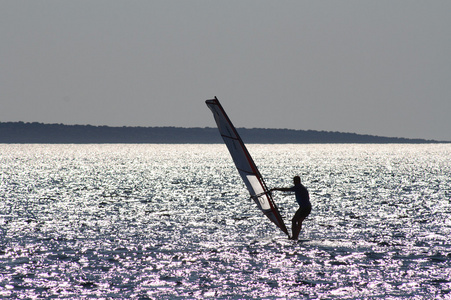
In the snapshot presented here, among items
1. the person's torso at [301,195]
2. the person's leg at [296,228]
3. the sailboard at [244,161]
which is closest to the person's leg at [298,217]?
the person's leg at [296,228]

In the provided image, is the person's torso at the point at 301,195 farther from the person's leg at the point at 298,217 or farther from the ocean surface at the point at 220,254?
the ocean surface at the point at 220,254

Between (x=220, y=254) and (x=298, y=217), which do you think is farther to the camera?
(x=298, y=217)

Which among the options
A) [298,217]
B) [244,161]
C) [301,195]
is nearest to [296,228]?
[298,217]

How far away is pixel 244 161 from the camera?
68.6 feet

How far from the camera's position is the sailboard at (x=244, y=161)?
20.2 meters

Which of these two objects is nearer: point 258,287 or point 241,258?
point 258,287

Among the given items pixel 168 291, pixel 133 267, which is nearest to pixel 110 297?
pixel 168 291

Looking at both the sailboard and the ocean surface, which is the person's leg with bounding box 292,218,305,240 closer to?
the ocean surface

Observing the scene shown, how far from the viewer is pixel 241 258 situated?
63.4 feet

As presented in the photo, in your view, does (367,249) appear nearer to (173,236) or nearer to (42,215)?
(173,236)

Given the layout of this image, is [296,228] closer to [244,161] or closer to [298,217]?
[298,217]

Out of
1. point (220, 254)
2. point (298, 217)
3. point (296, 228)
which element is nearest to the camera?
point (220, 254)

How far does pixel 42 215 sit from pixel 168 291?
19.5 meters

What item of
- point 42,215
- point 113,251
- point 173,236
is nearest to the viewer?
point 113,251
